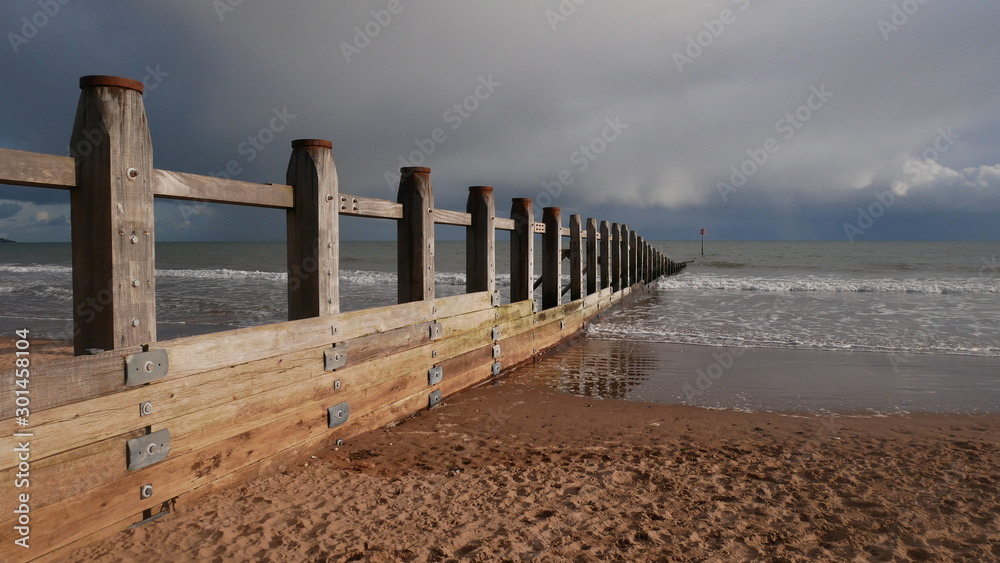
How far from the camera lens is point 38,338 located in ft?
33.4

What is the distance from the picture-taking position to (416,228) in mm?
5340

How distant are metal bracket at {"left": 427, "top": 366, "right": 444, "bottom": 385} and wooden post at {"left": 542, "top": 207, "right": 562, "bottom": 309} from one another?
12.3 ft

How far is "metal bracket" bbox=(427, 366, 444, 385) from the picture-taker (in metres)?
5.64

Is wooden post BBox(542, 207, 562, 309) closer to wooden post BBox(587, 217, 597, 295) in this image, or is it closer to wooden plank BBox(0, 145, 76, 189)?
wooden post BBox(587, 217, 597, 295)

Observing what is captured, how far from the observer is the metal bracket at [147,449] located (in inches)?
113

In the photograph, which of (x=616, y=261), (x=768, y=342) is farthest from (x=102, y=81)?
(x=616, y=261)

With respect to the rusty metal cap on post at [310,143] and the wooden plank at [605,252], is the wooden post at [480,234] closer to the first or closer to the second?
the rusty metal cap on post at [310,143]

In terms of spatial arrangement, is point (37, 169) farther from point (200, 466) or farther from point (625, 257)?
point (625, 257)

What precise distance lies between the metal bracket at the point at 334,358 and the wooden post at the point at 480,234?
8.06 ft

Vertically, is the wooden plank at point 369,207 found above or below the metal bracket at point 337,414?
above

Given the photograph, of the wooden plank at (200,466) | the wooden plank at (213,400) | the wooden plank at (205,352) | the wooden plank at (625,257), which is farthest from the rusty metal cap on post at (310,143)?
the wooden plank at (625,257)

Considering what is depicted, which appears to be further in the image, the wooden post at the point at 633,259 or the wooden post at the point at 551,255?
the wooden post at the point at 633,259

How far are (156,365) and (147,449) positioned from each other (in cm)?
42

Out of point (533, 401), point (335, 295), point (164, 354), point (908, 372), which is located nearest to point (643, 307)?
point (908, 372)
